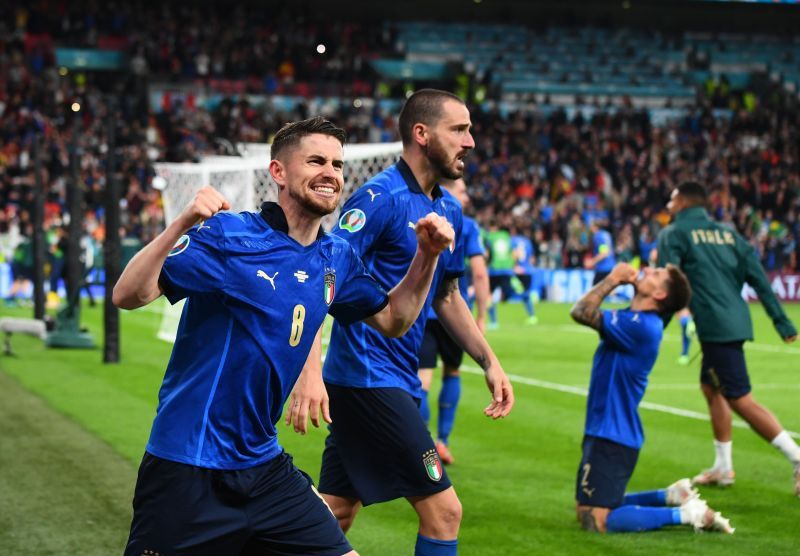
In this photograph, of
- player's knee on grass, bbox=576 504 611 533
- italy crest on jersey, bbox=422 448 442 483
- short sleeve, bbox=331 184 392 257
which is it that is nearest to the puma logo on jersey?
short sleeve, bbox=331 184 392 257

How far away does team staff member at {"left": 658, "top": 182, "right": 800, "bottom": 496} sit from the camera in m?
8.80

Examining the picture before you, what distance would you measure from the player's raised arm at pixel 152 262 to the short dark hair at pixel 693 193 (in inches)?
239

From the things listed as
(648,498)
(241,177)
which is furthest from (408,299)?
(241,177)

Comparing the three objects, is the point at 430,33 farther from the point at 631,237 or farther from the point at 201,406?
the point at 201,406

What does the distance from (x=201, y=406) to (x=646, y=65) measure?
4926 cm

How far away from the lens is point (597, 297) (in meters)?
7.54

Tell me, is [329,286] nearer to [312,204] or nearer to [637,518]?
[312,204]

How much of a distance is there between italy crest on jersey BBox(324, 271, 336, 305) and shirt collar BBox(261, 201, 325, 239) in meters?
0.24

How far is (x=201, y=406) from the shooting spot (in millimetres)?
4035

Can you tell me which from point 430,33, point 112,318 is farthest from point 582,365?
point 430,33

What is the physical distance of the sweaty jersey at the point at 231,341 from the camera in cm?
403

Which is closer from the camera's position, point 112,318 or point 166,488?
point 166,488

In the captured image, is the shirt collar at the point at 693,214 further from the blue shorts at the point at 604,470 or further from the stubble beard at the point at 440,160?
the stubble beard at the point at 440,160

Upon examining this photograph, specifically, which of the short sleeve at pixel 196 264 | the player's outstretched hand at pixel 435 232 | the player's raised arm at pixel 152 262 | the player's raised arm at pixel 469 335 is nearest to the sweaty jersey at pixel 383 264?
the player's raised arm at pixel 469 335
